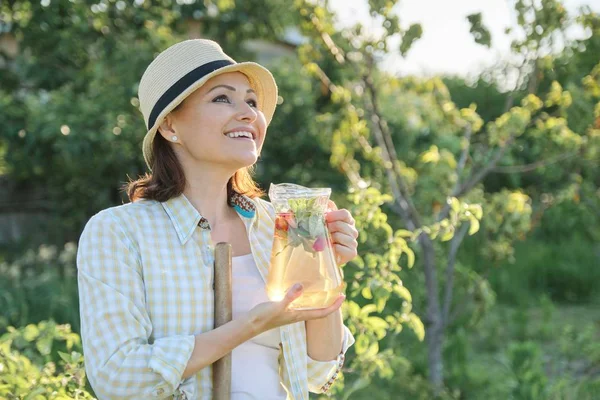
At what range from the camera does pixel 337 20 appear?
3.57 m

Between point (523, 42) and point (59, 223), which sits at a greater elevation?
point (523, 42)

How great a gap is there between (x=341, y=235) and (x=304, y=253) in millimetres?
165

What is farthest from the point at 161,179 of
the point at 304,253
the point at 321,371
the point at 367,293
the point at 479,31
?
the point at 479,31

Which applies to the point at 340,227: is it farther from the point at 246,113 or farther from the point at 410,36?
the point at 410,36

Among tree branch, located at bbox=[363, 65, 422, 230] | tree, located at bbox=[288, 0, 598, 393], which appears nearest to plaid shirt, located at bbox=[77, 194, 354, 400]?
tree, located at bbox=[288, 0, 598, 393]

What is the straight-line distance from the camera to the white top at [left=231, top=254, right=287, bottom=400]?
1.72m

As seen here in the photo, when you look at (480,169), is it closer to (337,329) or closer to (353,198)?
(353,198)

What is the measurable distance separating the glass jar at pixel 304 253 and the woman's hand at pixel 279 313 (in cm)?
1

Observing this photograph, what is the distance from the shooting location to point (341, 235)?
168 cm

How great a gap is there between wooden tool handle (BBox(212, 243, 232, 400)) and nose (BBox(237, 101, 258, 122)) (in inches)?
11.4

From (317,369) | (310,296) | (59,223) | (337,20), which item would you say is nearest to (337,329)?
(317,369)

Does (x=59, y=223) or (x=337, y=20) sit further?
(x=59, y=223)

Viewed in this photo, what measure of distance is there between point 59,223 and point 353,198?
384 cm

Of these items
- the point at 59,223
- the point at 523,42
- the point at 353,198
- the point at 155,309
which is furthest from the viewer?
the point at 59,223
